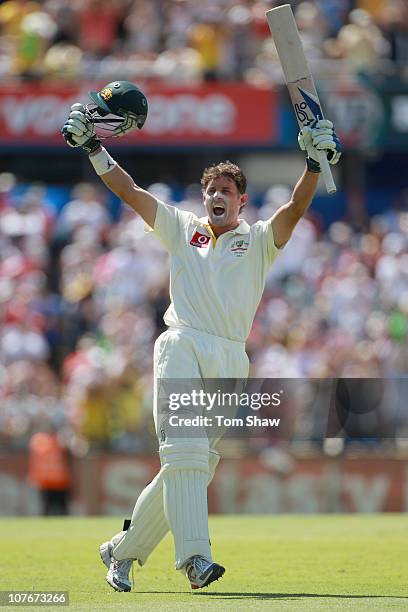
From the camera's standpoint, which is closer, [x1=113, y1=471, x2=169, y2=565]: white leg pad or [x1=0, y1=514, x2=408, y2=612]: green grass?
[x1=0, y1=514, x2=408, y2=612]: green grass

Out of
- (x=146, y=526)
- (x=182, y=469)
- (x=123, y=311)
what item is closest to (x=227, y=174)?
(x=182, y=469)

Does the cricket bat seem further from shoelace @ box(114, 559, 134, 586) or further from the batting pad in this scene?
shoelace @ box(114, 559, 134, 586)

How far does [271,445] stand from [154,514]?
7.83 metres

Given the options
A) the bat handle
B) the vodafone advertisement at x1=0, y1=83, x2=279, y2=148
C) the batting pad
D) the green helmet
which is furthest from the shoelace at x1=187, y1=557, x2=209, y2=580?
the vodafone advertisement at x1=0, y1=83, x2=279, y2=148

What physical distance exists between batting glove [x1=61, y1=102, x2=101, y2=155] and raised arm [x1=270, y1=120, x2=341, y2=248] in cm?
113

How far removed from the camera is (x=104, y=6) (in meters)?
22.8

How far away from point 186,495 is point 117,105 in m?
2.32

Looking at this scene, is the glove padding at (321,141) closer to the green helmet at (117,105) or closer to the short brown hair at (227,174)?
the short brown hair at (227,174)

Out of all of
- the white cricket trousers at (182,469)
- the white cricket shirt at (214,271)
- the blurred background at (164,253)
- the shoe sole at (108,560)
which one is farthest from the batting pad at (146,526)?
the blurred background at (164,253)

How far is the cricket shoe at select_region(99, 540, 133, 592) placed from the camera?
8.16 metres

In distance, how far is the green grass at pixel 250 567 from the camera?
7.57m

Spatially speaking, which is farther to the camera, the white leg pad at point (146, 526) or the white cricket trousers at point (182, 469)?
the white leg pad at point (146, 526)

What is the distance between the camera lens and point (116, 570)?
829cm

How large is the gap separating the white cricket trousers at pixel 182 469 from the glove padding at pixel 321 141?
3.84 feet
